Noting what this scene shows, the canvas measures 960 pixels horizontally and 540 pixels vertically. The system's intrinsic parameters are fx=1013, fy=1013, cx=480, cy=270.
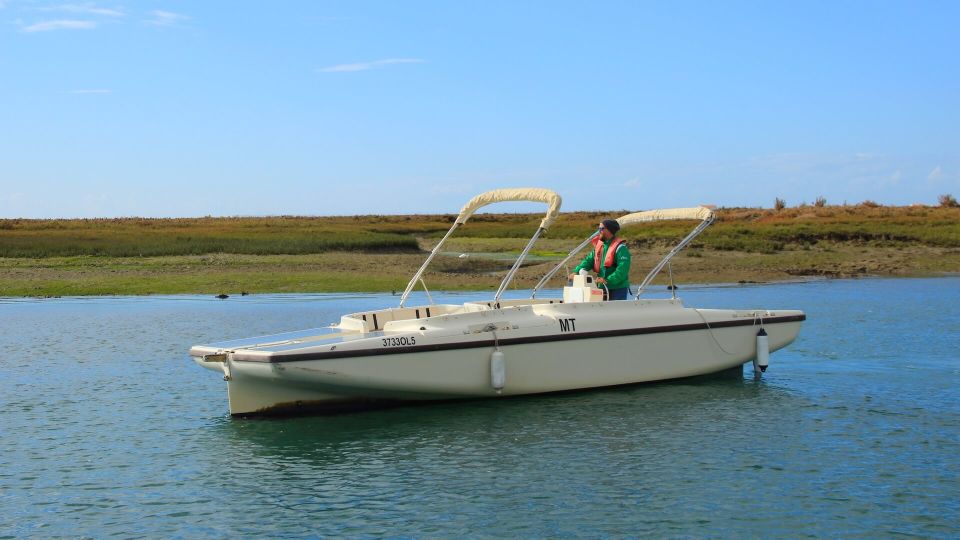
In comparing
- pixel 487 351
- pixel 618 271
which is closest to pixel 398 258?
pixel 618 271

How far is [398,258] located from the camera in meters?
45.7

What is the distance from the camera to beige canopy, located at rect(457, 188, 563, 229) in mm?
15594

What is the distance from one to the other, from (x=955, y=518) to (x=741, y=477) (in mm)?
2062

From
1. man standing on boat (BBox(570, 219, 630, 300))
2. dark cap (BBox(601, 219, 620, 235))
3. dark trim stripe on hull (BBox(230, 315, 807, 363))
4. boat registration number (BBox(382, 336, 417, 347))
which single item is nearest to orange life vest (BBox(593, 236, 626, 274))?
man standing on boat (BBox(570, 219, 630, 300))

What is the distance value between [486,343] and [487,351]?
133mm

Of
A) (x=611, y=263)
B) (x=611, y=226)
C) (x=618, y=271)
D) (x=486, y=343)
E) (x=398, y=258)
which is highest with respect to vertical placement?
(x=398, y=258)

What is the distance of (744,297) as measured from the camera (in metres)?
31.7

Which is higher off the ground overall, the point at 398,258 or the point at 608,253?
the point at 398,258

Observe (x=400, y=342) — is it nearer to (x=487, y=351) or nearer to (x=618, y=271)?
(x=487, y=351)

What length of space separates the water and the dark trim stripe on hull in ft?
2.98

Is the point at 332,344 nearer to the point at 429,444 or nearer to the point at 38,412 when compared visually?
the point at 429,444

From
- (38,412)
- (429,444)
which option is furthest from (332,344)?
(38,412)

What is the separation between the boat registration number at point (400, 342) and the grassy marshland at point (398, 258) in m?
22.2

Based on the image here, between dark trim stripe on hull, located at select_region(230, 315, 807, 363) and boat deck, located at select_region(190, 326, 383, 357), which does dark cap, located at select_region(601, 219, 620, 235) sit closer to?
dark trim stripe on hull, located at select_region(230, 315, 807, 363)
